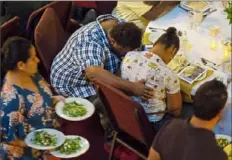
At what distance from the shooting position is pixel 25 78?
328cm

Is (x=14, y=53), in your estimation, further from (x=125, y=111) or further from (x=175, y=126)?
(x=175, y=126)

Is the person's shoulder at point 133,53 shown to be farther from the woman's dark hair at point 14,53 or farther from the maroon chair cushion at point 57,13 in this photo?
the maroon chair cushion at point 57,13

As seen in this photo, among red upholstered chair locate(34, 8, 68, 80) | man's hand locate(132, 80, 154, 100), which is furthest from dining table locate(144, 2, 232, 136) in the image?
red upholstered chair locate(34, 8, 68, 80)

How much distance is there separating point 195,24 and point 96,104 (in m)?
1.01

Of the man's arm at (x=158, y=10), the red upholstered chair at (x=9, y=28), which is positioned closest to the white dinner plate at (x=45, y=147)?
the red upholstered chair at (x=9, y=28)

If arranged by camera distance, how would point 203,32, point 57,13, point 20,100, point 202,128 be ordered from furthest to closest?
point 57,13 → point 203,32 → point 20,100 → point 202,128

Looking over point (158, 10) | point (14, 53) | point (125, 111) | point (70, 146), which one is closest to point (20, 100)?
point (14, 53)

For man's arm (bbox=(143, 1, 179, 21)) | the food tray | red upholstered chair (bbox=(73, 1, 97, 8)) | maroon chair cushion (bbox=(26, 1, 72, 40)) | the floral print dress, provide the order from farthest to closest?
red upholstered chair (bbox=(73, 1, 97, 8)) → the food tray → man's arm (bbox=(143, 1, 179, 21)) → maroon chair cushion (bbox=(26, 1, 72, 40)) → the floral print dress

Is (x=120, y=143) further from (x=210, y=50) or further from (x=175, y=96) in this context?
(x=210, y=50)

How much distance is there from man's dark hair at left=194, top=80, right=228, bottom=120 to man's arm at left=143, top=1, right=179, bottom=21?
66.5 inches

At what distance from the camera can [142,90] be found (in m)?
3.43

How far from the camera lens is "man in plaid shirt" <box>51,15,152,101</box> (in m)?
3.64

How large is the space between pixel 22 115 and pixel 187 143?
1.04 m

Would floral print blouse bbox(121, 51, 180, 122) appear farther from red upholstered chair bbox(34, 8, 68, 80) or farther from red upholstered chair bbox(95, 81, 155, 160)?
red upholstered chair bbox(34, 8, 68, 80)
